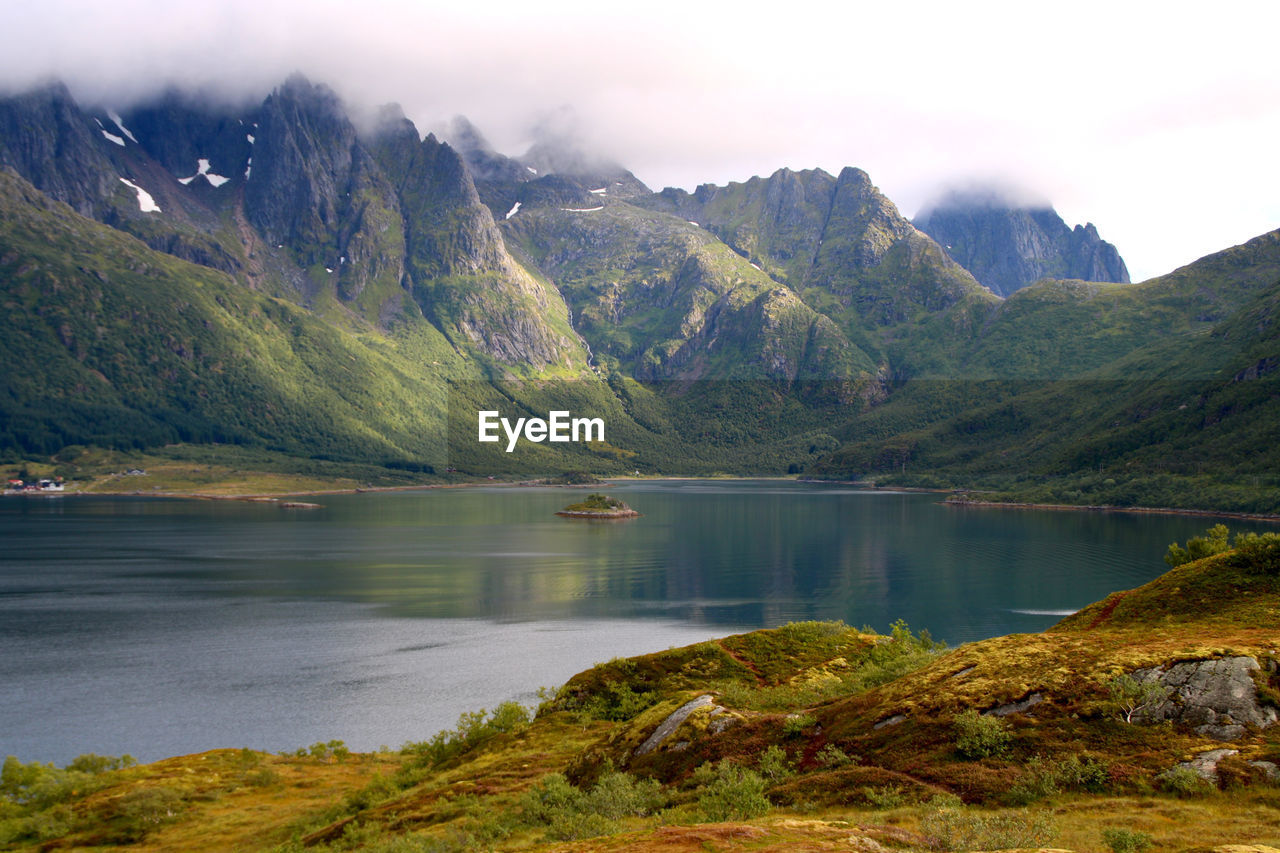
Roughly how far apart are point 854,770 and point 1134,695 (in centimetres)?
616

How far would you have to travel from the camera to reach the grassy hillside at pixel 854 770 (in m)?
14.1

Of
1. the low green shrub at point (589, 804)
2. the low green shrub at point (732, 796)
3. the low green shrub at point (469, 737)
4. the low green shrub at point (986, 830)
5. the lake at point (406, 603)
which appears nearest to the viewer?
the low green shrub at point (986, 830)

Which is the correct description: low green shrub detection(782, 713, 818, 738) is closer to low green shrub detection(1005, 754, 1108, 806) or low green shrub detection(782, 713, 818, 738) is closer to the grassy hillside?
the grassy hillside

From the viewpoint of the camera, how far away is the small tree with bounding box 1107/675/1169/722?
16469 mm

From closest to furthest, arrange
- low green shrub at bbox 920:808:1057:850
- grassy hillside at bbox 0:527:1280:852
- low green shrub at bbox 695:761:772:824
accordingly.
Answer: low green shrub at bbox 920:808:1057:850 → grassy hillside at bbox 0:527:1280:852 → low green shrub at bbox 695:761:772:824

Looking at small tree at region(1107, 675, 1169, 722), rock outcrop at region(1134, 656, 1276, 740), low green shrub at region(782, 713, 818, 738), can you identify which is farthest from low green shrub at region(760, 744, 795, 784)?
rock outcrop at region(1134, 656, 1276, 740)

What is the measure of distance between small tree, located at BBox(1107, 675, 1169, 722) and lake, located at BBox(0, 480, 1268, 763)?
131 feet

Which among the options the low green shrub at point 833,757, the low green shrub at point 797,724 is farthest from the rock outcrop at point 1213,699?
the low green shrub at point 797,724

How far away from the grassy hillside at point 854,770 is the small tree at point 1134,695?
63 mm

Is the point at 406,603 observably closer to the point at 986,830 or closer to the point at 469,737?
the point at 469,737

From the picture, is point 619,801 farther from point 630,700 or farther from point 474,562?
point 474,562

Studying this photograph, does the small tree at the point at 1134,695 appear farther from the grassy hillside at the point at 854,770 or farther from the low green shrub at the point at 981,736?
the low green shrub at the point at 981,736

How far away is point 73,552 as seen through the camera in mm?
121750

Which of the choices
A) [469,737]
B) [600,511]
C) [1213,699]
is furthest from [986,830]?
[600,511]
